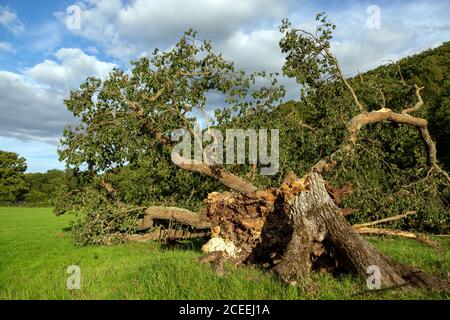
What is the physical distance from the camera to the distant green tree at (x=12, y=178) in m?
83.1

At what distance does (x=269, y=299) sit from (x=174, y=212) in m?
6.77

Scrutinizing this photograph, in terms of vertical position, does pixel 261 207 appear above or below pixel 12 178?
below

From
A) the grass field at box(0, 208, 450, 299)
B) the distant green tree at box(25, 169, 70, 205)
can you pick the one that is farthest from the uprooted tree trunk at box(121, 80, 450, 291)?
the distant green tree at box(25, 169, 70, 205)

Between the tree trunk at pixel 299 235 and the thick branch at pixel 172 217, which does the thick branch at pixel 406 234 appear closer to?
the tree trunk at pixel 299 235

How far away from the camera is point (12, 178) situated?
8538 centimetres

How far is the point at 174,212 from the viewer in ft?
38.8
